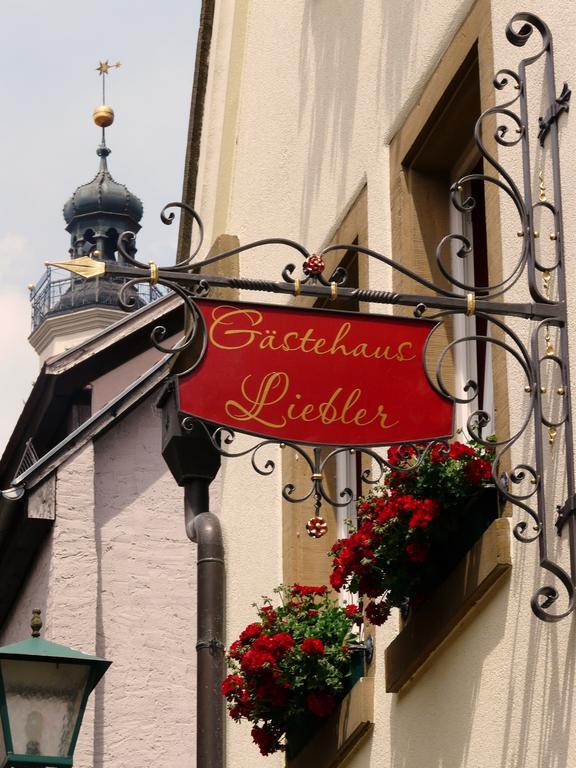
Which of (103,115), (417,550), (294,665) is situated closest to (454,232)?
(417,550)

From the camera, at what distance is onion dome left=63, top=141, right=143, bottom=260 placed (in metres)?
55.3

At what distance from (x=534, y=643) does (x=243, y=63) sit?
6.68 metres

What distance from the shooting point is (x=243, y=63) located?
11.9 m

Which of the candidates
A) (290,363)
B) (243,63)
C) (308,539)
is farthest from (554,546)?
(243,63)

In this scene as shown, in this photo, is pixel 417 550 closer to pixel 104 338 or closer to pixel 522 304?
pixel 522 304

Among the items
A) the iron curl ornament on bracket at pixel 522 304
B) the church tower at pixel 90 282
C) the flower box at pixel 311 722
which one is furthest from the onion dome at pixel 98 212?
the iron curl ornament on bracket at pixel 522 304

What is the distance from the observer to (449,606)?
662 cm

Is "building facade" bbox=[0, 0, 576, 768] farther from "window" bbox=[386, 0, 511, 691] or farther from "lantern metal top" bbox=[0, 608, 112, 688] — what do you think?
"lantern metal top" bbox=[0, 608, 112, 688]

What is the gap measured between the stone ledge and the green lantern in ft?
3.85

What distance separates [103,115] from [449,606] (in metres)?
46.9

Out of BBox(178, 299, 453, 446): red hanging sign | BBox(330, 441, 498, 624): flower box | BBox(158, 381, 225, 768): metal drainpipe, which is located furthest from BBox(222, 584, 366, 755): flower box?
BBox(178, 299, 453, 446): red hanging sign

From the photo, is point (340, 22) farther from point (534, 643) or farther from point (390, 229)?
point (534, 643)

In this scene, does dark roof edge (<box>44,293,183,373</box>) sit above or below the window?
above

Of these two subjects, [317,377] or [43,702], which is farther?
[43,702]
